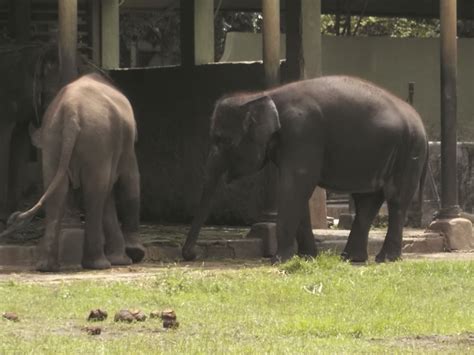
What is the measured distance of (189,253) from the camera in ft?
46.6

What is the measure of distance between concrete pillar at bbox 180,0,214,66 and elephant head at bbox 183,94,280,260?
4327mm

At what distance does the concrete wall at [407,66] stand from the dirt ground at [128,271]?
9190 millimetres

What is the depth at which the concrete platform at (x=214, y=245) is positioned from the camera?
13547 millimetres

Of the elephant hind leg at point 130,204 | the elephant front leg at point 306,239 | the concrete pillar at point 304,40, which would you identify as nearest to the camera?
the elephant hind leg at point 130,204

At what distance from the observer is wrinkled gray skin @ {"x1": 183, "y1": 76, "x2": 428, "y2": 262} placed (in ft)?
45.2

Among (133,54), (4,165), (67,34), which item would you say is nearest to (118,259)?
(67,34)

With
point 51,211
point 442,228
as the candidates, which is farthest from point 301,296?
point 442,228

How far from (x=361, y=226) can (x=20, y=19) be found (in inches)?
254

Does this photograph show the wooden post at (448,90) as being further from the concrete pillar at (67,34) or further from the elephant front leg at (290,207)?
the concrete pillar at (67,34)

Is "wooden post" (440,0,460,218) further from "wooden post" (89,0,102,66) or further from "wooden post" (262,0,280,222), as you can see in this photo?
"wooden post" (89,0,102,66)

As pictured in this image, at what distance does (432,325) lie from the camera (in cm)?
943

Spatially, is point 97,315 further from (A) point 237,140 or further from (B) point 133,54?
(B) point 133,54

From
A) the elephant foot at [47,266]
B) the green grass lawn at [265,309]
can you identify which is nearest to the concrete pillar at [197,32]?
the green grass lawn at [265,309]

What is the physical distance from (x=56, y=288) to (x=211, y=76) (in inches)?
277
